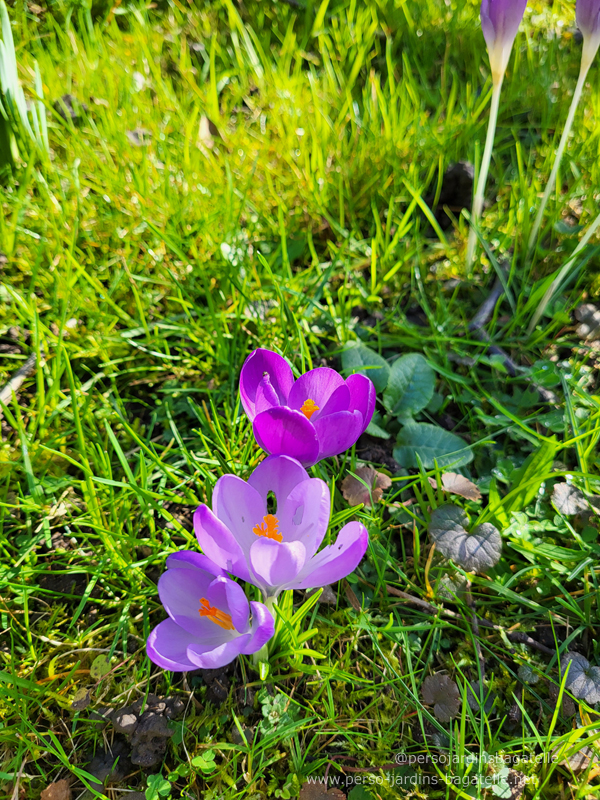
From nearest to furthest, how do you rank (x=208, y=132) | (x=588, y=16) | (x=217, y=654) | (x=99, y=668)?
1. (x=217, y=654)
2. (x=99, y=668)
3. (x=588, y=16)
4. (x=208, y=132)

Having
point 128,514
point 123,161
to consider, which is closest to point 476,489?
point 128,514

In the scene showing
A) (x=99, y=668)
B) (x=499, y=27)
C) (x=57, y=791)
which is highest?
(x=499, y=27)

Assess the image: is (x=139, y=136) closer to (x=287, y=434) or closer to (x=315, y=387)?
(x=315, y=387)

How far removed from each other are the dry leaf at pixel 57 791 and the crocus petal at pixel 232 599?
0.55 m

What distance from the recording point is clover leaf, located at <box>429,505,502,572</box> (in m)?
1.32

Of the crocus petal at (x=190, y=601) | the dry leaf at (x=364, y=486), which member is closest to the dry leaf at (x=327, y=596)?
the dry leaf at (x=364, y=486)

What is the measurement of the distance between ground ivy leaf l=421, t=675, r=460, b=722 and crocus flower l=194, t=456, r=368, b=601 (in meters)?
0.44

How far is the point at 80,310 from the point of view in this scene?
177 centimetres

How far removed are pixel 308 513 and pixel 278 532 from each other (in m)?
0.09

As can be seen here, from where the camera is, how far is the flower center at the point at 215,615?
3.34ft

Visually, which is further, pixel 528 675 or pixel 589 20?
pixel 589 20

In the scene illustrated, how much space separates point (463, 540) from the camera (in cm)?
135

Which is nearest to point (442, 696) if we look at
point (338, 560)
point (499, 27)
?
point (338, 560)

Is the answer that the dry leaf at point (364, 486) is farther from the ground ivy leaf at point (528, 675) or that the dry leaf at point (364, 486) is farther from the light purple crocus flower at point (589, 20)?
the light purple crocus flower at point (589, 20)
